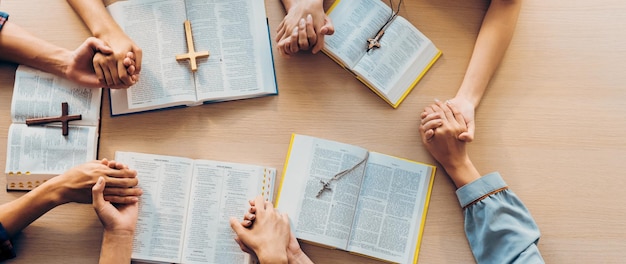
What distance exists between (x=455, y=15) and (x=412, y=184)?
451mm

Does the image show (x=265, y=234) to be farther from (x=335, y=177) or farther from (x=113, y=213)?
(x=113, y=213)

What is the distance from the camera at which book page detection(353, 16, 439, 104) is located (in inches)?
54.0

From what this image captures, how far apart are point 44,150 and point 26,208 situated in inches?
5.5

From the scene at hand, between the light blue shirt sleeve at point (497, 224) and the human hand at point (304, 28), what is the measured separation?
501 mm

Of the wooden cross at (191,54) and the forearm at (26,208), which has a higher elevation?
the wooden cross at (191,54)

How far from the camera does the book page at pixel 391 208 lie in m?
1.33

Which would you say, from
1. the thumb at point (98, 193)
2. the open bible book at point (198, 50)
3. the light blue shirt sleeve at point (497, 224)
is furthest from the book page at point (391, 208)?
the thumb at point (98, 193)

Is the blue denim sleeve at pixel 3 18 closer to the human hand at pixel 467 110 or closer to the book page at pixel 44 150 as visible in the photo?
the book page at pixel 44 150

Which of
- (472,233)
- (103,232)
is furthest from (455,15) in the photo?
(103,232)

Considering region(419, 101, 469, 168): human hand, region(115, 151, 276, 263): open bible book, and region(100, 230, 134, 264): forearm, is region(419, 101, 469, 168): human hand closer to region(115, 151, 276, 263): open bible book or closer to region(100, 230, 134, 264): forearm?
region(115, 151, 276, 263): open bible book

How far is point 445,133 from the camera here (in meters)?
1.32

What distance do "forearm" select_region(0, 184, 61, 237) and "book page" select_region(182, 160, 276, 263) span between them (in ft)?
1.02

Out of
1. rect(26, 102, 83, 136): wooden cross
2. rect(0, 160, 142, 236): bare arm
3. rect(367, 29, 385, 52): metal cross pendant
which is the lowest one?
rect(0, 160, 142, 236): bare arm

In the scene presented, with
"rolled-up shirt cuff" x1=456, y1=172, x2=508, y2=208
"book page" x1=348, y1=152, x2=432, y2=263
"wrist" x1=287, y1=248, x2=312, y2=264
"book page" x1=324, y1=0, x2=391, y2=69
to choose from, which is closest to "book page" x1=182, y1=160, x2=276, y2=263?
"wrist" x1=287, y1=248, x2=312, y2=264
